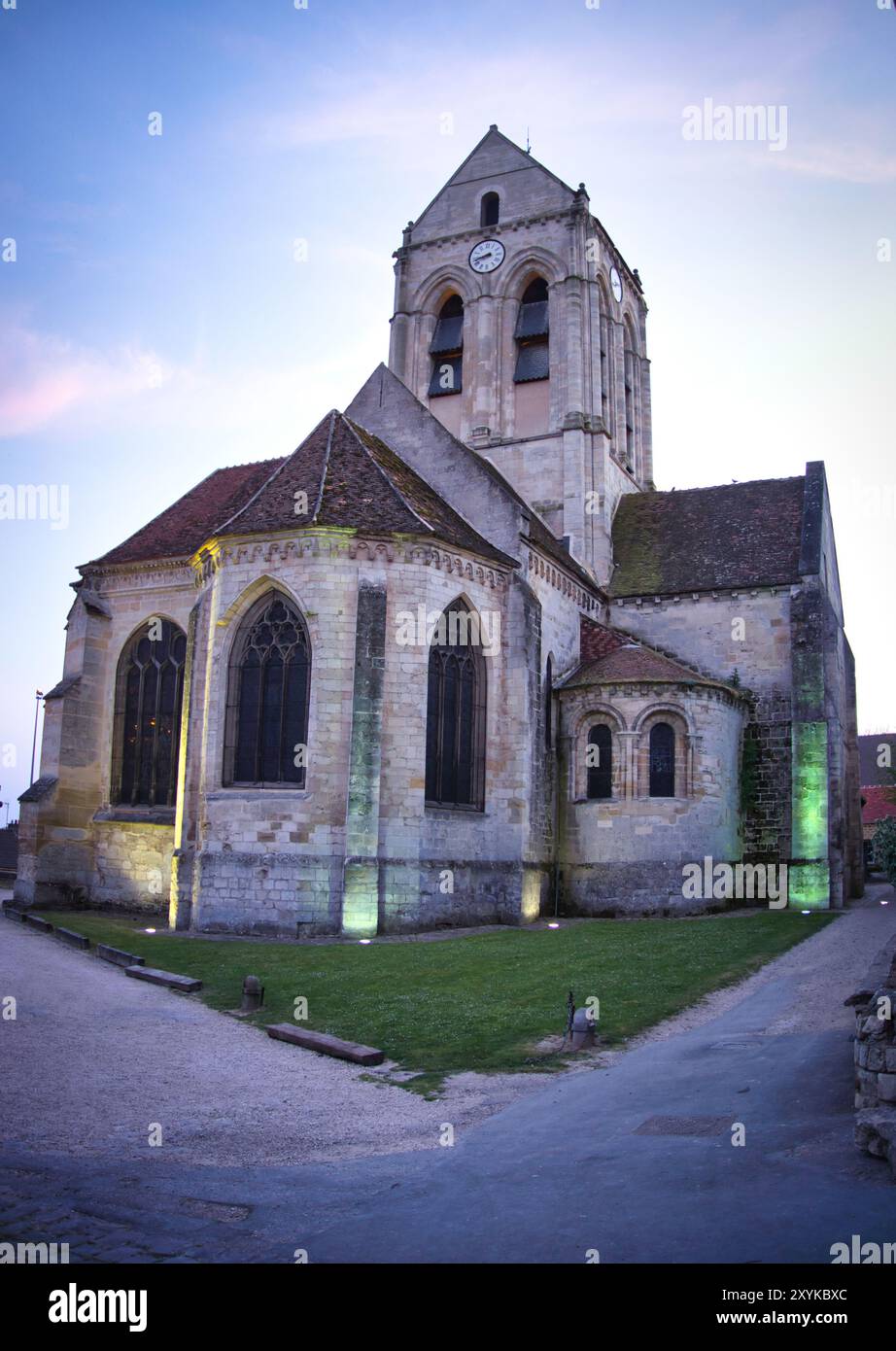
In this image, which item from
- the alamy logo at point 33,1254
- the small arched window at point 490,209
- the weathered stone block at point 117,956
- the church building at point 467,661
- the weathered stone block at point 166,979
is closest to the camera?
the alamy logo at point 33,1254

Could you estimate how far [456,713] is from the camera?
80.7 ft

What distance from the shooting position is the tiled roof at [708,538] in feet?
104

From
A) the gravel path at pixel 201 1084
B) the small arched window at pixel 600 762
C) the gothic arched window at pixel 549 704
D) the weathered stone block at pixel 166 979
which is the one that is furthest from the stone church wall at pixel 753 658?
the weathered stone block at pixel 166 979

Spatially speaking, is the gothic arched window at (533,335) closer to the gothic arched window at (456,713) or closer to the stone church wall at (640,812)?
the stone church wall at (640,812)

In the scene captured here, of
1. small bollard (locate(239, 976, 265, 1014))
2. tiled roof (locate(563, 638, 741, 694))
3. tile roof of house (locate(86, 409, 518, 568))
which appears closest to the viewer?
small bollard (locate(239, 976, 265, 1014))

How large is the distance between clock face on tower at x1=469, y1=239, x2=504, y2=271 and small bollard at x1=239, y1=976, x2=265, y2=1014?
29.8m

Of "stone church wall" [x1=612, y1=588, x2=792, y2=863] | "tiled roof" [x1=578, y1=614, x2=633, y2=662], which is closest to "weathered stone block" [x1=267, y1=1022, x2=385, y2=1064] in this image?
"tiled roof" [x1=578, y1=614, x2=633, y2=662]

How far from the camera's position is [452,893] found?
23188 millimetres

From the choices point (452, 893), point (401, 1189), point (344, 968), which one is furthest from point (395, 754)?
point (401, 1189)

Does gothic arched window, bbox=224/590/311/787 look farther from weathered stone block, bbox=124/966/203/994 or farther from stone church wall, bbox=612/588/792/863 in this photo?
stone church wall, bbox=612/588/792/863

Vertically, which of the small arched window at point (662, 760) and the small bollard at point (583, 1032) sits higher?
the small arched window at point (662, 760)

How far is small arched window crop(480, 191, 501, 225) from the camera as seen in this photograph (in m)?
38.1

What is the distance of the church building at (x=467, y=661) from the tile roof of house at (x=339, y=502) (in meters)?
0.10

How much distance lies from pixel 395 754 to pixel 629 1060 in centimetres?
1262
